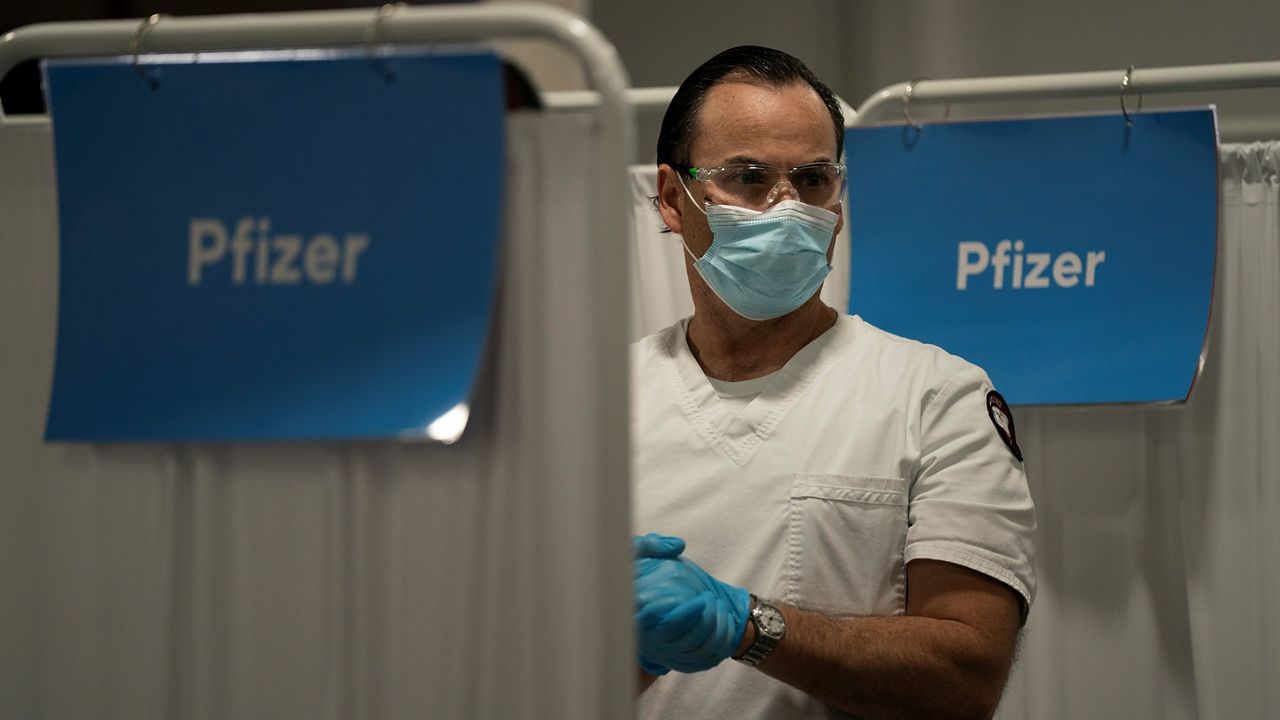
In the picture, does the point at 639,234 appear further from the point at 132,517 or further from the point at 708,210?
the point at 132,517

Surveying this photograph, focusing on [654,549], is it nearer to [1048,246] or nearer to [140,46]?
[140,46]

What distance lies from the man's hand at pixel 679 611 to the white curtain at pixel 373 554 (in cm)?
23

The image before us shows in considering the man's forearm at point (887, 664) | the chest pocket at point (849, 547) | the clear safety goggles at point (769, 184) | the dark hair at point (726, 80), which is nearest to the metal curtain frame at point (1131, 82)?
the dark hair at point (726, 80)

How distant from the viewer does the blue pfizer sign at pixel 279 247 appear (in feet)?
2.67

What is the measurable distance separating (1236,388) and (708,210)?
914 millimetres

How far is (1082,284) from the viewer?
178 centimetres

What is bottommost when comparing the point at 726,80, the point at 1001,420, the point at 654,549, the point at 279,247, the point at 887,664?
the point at 887,664

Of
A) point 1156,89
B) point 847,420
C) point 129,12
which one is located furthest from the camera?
point 129,12

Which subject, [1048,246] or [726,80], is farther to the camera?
[1048,246]

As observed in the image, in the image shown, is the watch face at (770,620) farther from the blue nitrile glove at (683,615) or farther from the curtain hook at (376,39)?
the curtain hook at (376,39)

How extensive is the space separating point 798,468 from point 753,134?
1.28 ft

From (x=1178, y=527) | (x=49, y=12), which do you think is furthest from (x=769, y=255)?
(x=49, y=12)

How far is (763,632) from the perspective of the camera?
116cm

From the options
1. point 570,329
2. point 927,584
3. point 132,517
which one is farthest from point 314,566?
point 927,584
